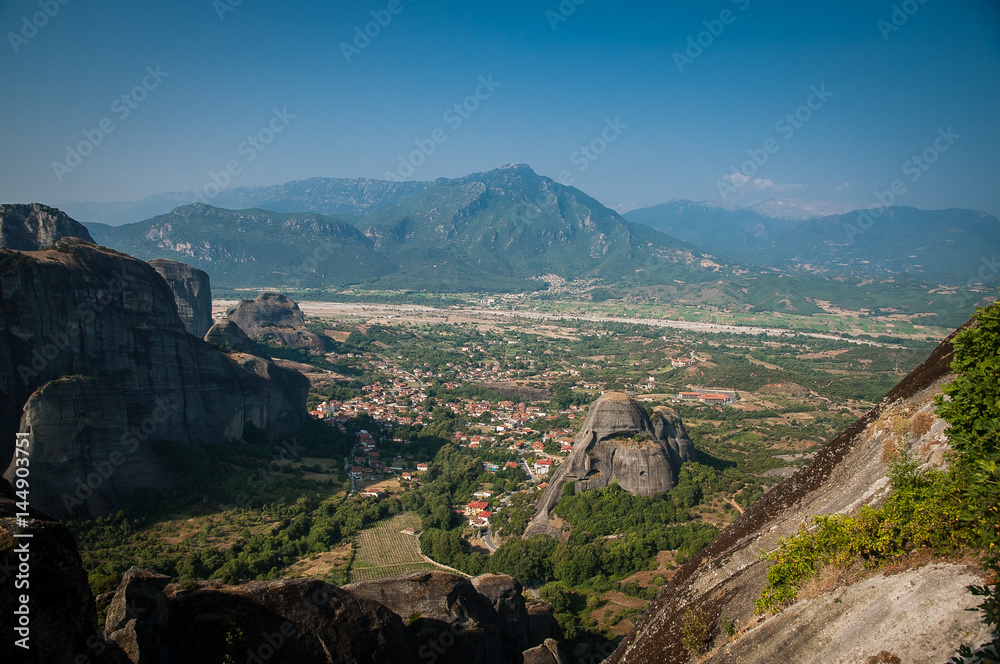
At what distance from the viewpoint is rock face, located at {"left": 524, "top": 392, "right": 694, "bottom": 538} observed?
2908 centimetres

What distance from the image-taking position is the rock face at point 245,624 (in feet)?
33.6

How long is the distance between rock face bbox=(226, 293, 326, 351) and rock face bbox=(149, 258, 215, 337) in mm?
10776

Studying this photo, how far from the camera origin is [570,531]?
27.6 metres

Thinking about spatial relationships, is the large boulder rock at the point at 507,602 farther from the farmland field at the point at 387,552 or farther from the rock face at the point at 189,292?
the rock face at the point at 189,292

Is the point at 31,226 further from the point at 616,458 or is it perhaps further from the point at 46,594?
the point at 46,594

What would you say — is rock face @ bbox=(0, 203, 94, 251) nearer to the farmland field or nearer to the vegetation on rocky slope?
the farmland field

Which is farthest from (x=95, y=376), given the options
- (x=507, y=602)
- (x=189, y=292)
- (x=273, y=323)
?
(x=273, y=323)

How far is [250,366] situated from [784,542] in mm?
37371

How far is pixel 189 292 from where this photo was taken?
207 feet

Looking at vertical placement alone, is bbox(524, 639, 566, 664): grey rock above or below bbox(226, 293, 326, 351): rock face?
below

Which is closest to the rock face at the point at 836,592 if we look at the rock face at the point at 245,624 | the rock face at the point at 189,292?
the rock face at the point at 245,624

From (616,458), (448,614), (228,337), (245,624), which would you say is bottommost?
(448,614)

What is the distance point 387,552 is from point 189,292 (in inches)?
1898

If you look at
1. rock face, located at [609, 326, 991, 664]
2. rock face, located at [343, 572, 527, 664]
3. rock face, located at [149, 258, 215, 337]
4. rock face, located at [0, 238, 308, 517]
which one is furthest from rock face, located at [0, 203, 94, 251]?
rock face, located at [609, 326, 991, 664]
